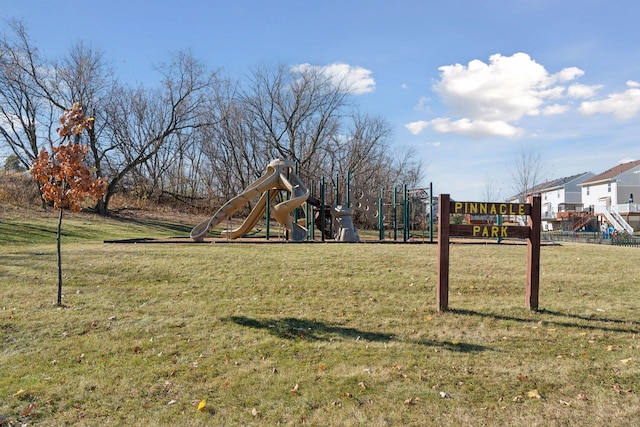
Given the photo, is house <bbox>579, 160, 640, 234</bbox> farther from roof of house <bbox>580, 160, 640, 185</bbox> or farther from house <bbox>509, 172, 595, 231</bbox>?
house <bbox>509, 172, 595, 231</bbox>

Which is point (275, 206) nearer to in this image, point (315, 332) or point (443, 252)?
point (443, 252)

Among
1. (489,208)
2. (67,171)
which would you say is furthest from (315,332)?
(67,171)

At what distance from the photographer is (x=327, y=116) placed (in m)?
41.9

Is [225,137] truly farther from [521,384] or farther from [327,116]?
[521,384]

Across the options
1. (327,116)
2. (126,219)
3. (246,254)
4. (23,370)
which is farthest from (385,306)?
(327,116)

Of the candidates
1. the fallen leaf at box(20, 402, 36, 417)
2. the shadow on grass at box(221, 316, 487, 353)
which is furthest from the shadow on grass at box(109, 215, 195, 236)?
the fallen leaf at box(20, 402, 36, 417)

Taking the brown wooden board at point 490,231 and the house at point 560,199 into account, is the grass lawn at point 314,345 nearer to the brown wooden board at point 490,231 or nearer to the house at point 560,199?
the brown wooden board at point 490,231

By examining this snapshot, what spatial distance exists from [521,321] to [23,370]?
21.5 feet

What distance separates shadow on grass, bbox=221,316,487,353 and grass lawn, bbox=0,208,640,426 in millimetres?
29

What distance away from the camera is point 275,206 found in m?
19.0

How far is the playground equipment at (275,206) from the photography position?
61.5 ft

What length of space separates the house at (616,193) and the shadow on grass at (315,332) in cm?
4345

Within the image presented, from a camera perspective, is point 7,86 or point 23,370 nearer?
point 23,370

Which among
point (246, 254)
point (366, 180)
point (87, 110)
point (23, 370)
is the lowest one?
point (23, 370)
